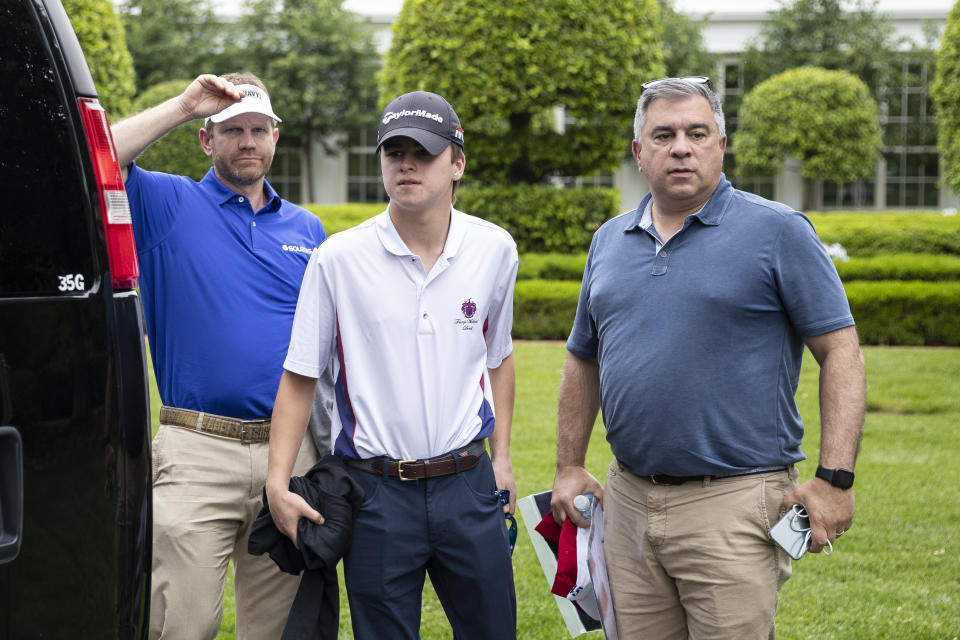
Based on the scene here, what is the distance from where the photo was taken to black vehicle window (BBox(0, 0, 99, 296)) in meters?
2.06

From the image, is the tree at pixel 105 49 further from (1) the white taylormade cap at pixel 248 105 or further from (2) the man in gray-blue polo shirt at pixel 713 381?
(2) the man in gray-blue polo shirt at pixel 713 381

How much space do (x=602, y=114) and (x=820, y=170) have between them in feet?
77.8

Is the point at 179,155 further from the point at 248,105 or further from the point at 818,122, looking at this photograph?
the point at 818,122

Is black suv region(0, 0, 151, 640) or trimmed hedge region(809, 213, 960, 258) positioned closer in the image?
black suv region(0, 0, 151, 640)

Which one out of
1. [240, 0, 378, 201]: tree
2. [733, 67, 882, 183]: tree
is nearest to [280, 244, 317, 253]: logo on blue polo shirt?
[733, 67, 882, 183]: tree

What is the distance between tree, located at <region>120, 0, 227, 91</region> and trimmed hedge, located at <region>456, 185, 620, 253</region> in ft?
97.8

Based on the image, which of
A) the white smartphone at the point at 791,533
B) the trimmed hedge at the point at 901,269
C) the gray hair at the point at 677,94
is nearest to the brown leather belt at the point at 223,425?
the gray hair at the point at 677,94

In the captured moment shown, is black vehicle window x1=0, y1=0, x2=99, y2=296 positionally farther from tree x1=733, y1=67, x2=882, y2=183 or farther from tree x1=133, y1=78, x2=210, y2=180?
tree x1=733, y1=67, x2=882, y2=183

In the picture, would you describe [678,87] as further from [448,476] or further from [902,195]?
[902,195]

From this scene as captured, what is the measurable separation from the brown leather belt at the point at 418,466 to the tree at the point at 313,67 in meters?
38.6

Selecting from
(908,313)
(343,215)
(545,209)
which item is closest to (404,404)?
(908,313)

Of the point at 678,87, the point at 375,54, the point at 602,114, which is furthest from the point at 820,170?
the point at 678,87

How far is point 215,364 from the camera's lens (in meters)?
3.34

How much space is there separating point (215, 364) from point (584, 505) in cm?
131
